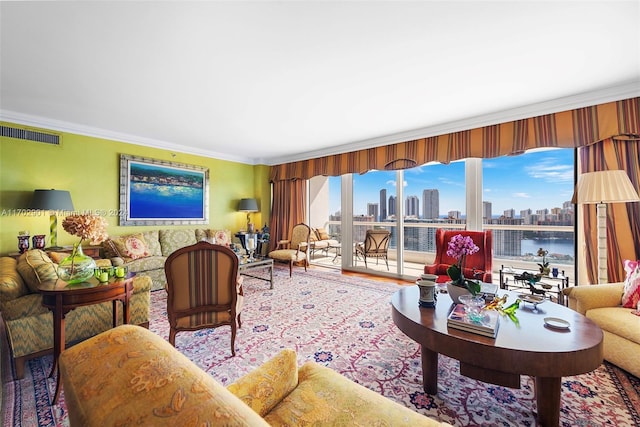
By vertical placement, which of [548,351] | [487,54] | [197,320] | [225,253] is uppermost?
[487,54]

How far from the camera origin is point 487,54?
2342mm

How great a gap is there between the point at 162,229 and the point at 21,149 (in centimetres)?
216

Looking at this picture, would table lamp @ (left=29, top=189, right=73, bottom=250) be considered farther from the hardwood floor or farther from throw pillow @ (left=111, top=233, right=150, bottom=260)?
the hardwood floor

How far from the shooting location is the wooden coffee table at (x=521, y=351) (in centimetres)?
134

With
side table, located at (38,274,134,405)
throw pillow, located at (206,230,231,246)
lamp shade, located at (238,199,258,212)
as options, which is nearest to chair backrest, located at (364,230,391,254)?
lamp shade, located at (238,199,258,212)

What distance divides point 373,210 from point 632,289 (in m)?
3.77

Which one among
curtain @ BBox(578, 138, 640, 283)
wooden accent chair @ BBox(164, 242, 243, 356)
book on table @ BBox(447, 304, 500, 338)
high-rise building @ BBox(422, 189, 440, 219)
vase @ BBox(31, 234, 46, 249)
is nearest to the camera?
book on table @ BBox(447, 304, 500, 338)

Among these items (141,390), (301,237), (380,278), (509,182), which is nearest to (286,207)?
(301,237)

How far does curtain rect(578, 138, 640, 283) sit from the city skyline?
1.49 feet

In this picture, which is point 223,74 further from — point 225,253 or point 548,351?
point 548,351

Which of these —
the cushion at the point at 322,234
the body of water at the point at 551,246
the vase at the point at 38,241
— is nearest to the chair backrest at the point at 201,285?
the vase at the point at 38,241

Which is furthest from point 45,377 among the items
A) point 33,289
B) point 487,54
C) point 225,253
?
point 487,54

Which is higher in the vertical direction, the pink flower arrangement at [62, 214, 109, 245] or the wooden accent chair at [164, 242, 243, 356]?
the pink flower arrangement at [62, 214, 109, 245]

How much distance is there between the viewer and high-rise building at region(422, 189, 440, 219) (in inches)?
190
